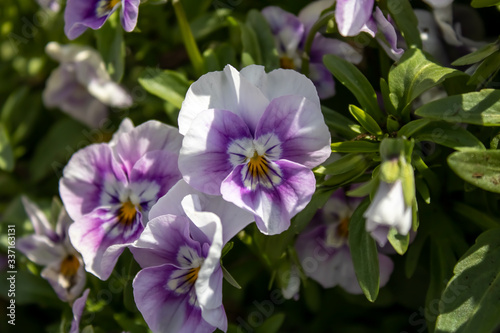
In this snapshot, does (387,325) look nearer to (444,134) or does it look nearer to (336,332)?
(336,332)

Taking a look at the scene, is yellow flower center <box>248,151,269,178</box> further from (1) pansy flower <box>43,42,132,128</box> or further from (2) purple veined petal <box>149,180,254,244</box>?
(1) pansy flower <box>43,42,132,128</box>

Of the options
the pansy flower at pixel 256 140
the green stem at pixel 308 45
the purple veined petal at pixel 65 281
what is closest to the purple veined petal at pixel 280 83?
the pansy flower at pixel 256 140

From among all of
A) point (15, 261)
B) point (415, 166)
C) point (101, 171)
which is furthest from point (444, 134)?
point (15, 261)

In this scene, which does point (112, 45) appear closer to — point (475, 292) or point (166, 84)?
point (166, 84)

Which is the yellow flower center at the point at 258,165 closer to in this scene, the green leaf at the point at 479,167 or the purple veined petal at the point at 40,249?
the green leaf at the point at 479,167

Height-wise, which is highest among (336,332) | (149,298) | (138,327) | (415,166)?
(415,166)

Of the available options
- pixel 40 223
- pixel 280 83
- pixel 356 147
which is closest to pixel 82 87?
pixel 40 223
